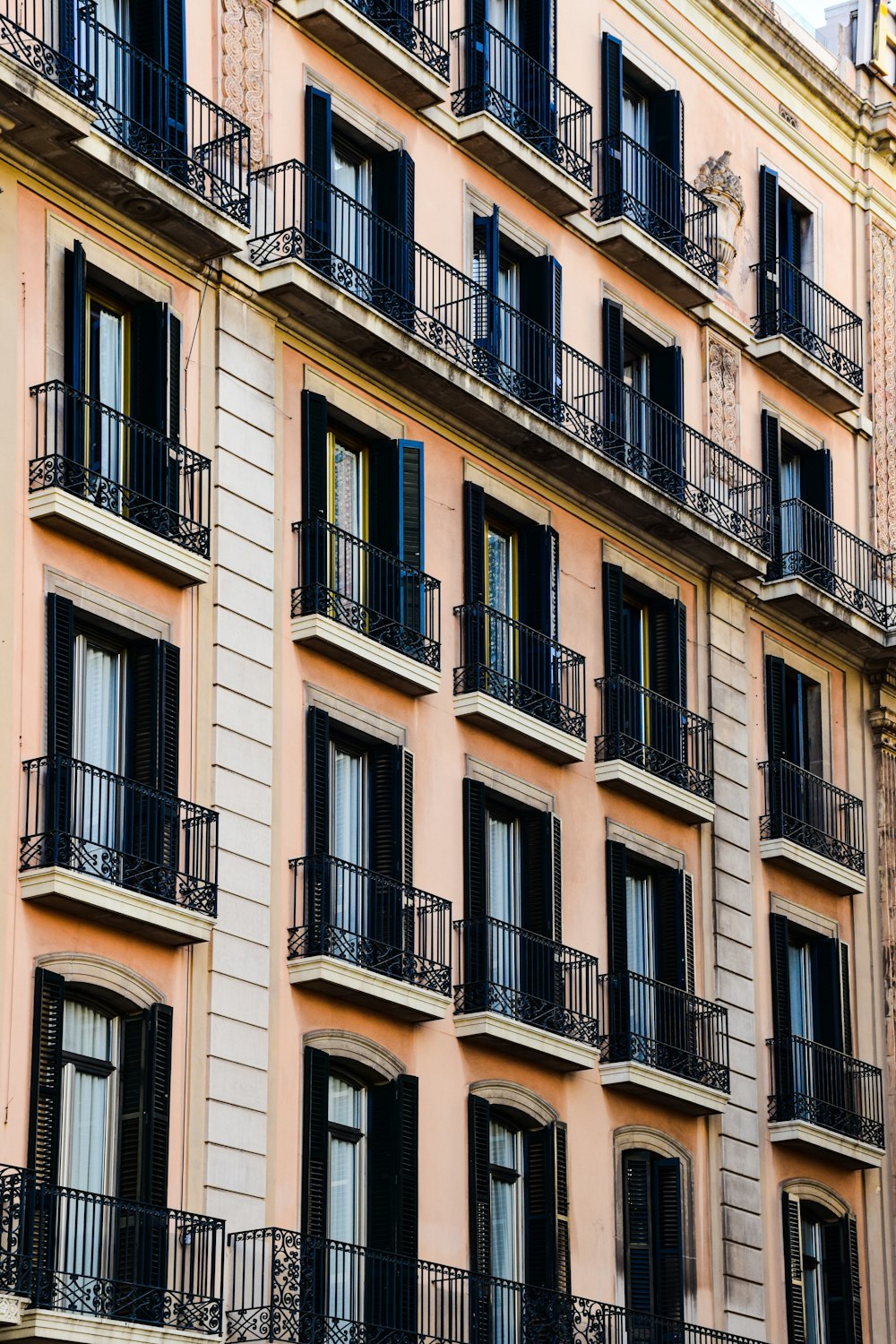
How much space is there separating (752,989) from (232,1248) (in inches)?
471

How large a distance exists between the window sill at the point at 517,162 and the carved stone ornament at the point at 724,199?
12.2 ft

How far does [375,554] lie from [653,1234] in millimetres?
9518

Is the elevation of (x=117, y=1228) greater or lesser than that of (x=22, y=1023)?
lesser

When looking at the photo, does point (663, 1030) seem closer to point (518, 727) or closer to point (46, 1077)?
point (518, 727)

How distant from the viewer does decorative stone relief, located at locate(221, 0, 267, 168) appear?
3312 cm

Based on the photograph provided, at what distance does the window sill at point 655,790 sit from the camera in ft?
121

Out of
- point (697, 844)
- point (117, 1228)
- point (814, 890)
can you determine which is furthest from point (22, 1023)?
point (814, 890)

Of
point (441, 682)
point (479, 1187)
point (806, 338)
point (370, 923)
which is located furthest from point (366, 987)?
point (806, 338)

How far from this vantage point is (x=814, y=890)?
4138 cm

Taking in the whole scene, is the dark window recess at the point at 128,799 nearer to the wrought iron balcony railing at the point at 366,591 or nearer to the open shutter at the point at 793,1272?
the wrought iron balcony railing at the point at 366,591

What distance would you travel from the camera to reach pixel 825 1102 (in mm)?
39531

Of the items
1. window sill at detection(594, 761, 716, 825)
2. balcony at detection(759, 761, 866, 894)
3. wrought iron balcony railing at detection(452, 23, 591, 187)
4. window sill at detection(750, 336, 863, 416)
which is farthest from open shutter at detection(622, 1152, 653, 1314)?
→ wrought iron balcony railing at detection(452, 23, 591, 187)

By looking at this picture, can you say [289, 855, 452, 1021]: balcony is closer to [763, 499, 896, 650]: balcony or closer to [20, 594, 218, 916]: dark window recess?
[20, 594, 218, 916]: dark window recess

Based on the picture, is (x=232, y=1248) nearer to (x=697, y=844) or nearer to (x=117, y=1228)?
(x=117, y=1228)
